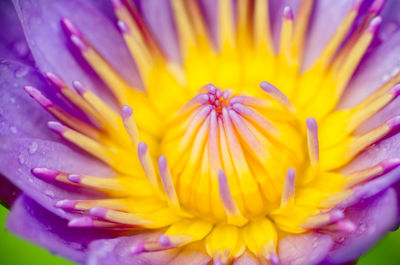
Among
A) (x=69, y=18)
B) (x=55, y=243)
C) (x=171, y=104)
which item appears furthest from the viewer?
(x=171, y=104)

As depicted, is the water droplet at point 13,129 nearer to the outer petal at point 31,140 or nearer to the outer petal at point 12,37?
the outer petal at point 31,140

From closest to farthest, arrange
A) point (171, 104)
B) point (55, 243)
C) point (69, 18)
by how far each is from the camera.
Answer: point (55, 243) < point (69, 18) < point (171, 104)

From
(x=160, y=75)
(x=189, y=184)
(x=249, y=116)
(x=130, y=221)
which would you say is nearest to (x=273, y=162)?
(x=249, y=116)

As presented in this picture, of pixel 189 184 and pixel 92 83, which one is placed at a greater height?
pixel 92 83

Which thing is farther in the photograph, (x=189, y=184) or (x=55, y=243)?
(x=189, y=184)

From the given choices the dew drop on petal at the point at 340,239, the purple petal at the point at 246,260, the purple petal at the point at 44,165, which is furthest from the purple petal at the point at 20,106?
the dew drop on petal at the point at 340,239

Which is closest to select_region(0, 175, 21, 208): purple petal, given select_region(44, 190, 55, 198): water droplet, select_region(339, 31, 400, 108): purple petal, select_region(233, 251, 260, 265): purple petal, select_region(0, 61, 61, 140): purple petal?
select_region(44, 190, 55, 198): water droplet

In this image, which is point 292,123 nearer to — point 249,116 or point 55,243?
point 249,116

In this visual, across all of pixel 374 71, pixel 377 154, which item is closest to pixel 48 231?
pixel 377 154
